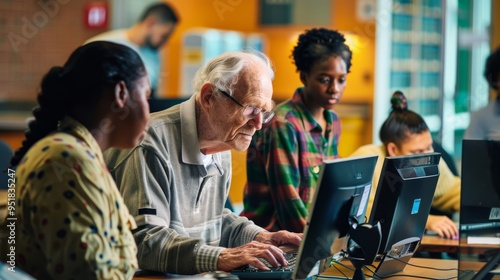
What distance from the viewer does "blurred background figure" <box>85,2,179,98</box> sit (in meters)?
7.24

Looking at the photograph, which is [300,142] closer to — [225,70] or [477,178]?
[225,70]

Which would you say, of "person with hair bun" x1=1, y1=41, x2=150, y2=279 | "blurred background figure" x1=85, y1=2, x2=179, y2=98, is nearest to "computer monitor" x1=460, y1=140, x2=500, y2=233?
"person with hair bun" x1=1, y1=41, x2=150, y2=279

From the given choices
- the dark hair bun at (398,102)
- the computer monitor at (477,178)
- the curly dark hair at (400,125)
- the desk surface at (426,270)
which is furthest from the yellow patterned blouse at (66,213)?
the dark hair bun at (398,102)

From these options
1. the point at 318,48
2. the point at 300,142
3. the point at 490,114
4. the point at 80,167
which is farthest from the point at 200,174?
the point at 490,114

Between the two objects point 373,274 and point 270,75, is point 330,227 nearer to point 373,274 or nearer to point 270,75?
point 373,274

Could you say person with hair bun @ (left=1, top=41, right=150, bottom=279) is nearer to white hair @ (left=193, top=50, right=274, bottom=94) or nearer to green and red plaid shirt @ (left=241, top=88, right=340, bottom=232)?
white hair @ (left=193, top=50, right=274, bottom=94)

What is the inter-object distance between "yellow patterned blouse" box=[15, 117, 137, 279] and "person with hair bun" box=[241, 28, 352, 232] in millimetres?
1429

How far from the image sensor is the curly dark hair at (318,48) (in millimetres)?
3455

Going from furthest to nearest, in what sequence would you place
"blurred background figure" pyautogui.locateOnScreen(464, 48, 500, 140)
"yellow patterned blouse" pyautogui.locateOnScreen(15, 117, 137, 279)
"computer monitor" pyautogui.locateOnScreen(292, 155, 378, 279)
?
"blurred background figure" pyautogui.locateOnScreen(464, 48, 500, 140) → "computer monitor" pyautogui.locateOnScreen(292, 155, 378, 279) → "yellow patterned blouse" pyautogui.locateOnScreen(15, 117, 137, 279)

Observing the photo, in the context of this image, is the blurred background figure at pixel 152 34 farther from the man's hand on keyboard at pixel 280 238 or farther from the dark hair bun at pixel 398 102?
the man's hand on keyboard at pixel 280 238

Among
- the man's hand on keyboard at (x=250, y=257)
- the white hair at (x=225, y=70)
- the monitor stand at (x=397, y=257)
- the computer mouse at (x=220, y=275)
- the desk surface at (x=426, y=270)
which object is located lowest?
the desk surface at (x=426, y=270)

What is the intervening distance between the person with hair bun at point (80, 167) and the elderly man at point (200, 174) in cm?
44

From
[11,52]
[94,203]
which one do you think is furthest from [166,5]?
[94,203]

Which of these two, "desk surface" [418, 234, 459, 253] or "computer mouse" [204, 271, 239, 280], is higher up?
"computer mouse" [204, 271, 239, 280]
